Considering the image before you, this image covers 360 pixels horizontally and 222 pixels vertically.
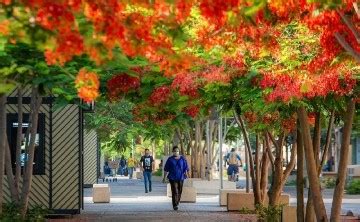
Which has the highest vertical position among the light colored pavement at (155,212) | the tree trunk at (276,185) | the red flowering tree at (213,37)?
the red flowering tree at (213,37)

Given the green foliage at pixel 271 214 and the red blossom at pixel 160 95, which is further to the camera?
the green foliage at pixel 271 214

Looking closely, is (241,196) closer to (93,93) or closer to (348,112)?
(348,112)

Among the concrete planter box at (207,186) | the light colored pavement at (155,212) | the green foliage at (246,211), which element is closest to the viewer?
the light colored pavement at (155,212)

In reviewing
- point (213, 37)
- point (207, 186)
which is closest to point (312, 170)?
point (213, 37)

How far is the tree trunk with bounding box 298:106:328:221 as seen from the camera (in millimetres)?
16047

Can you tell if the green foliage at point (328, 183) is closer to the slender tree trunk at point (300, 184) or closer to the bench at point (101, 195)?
the bench at point (101, 195)

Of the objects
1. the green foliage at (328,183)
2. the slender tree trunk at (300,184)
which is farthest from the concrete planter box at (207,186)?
the slender tree trunk at (300,184)

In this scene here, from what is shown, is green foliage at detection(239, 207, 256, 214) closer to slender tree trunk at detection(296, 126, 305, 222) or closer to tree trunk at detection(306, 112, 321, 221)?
slender tree trunk at detection(296, 126, 305, 222)

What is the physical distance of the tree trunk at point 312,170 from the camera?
52.6 feet

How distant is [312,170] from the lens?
645 inches

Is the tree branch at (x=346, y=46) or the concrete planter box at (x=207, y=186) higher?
the tree branch at (x=346, y=46)

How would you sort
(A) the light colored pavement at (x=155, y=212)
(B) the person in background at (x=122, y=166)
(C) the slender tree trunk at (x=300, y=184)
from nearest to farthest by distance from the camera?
(C) the slender tree trunk at (x=300, y=184) < (A) the light colored pavement at (x=155, y=212) < (B) the person in background at (x=122, y=166)

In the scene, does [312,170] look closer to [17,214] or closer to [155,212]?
[17,214]

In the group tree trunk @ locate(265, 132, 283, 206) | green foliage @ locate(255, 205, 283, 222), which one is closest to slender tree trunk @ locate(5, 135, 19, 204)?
green foliage @ locate(255, 205, 283, 222)
